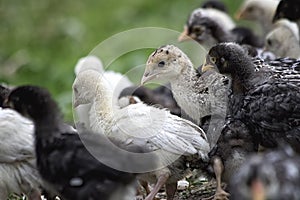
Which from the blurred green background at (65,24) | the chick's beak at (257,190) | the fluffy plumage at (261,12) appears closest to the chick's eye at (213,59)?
the chick's beak at (257,190)

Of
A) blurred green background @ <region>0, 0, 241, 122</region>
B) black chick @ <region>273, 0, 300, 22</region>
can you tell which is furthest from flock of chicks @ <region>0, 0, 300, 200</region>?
blurred green background @ <region>0, 0, 241, 122</region>

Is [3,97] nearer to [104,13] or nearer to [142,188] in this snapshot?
[142,188]

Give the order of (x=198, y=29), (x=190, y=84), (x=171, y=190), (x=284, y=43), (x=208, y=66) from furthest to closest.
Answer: (x=198, y=29)
(x=284, y=43)
(x=190, y=84)
(x=208, y=66)
(x=171, y=190)

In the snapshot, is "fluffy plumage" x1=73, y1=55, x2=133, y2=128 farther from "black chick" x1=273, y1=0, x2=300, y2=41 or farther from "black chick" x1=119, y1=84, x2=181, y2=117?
"black chick" x1=273, y1=0, x2=300, y2=41

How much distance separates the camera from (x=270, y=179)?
3.69 m

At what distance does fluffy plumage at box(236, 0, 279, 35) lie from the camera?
29.1 feet

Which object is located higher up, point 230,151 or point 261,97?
point 261,97

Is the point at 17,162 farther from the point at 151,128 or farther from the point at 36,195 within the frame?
the point at 151,128

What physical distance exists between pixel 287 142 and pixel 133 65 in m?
5.23

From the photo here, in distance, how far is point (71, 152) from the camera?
459cm

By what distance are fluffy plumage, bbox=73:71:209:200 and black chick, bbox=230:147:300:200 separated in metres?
1.04

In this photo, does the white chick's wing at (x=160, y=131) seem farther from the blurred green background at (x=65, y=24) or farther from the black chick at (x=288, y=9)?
the blurred green background at (x=65, y=24)

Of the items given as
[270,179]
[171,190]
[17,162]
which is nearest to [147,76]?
[171,190]

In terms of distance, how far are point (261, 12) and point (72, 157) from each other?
478cm
